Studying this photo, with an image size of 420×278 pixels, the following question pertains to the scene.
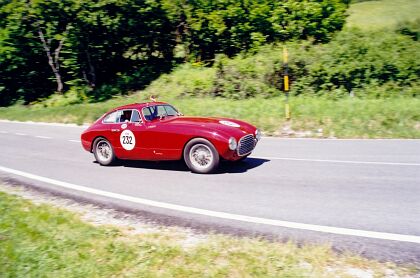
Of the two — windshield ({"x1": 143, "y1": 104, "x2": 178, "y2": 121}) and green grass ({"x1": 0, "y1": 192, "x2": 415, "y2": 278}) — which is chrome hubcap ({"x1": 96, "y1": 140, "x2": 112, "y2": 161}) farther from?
green grass ({"x1": 0, "y1": 192, "x2": 415, "y2": 278})

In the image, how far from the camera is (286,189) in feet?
23.0

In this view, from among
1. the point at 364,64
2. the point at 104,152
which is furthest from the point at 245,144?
the point at 364,64

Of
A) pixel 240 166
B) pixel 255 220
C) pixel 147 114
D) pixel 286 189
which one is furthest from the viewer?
pixel 147 114

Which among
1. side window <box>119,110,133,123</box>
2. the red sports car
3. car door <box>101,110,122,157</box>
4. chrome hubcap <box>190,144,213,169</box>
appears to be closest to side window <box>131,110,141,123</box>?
the red sports car

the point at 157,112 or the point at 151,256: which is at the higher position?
the point at 157,112

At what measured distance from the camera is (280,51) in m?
19.4

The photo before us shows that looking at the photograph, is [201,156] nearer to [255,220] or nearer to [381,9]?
[255,220]


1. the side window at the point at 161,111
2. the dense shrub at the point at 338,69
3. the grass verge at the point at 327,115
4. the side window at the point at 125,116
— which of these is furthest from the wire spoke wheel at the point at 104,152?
the dense shrub at the point at 338,69

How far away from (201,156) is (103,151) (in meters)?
2.98

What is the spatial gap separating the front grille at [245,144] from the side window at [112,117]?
3287 mm

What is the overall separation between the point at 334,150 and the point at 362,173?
98.7 inches

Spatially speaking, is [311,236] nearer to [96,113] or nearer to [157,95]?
[96,113]

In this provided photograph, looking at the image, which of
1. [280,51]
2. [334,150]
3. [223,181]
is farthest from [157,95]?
[223,181]

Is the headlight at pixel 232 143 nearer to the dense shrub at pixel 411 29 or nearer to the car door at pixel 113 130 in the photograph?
the car door at pixel 113 130
